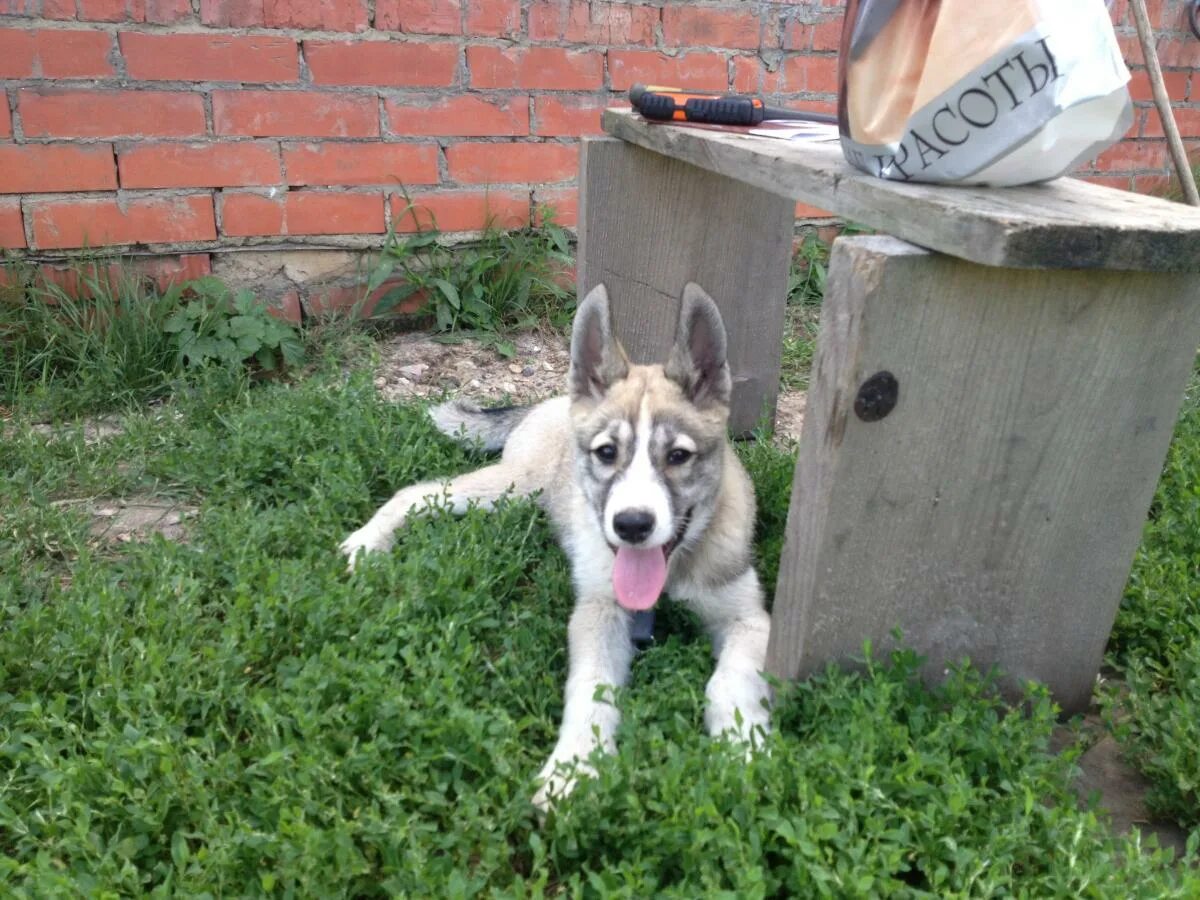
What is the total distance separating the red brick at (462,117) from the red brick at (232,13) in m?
0.63

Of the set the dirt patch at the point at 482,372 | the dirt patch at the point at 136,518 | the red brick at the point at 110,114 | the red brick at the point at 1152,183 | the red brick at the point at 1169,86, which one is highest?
the red brick at the point at 1169,86

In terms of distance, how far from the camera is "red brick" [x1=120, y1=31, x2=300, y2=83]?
4066 millimetres

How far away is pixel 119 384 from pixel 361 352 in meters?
1.01

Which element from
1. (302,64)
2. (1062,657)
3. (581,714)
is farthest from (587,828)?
(302,64)

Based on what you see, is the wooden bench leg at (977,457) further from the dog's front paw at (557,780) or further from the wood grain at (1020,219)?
the dog's front paw at (557,780)

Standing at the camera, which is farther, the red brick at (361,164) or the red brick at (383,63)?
the red brick at (361,164)

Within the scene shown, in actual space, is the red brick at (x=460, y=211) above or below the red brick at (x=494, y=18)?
below

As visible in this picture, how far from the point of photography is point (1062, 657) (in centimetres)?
244

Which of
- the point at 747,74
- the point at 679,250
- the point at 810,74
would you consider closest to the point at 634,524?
the point at 679,250

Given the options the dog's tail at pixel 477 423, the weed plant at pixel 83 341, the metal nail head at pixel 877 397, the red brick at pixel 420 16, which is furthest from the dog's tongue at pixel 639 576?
the red brick at pixel 420 16

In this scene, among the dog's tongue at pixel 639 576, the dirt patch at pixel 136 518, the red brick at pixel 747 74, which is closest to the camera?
the dog's tongue at pixel 639 576

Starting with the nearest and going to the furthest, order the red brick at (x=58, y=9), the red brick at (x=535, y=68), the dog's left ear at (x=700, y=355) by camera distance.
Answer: the dog's left ear at (x=700, y=355) < the red brick at (x=58, y=9) < the red brick at (x=535, y=68)

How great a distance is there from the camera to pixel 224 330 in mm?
4316

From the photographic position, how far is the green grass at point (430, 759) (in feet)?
5.96
